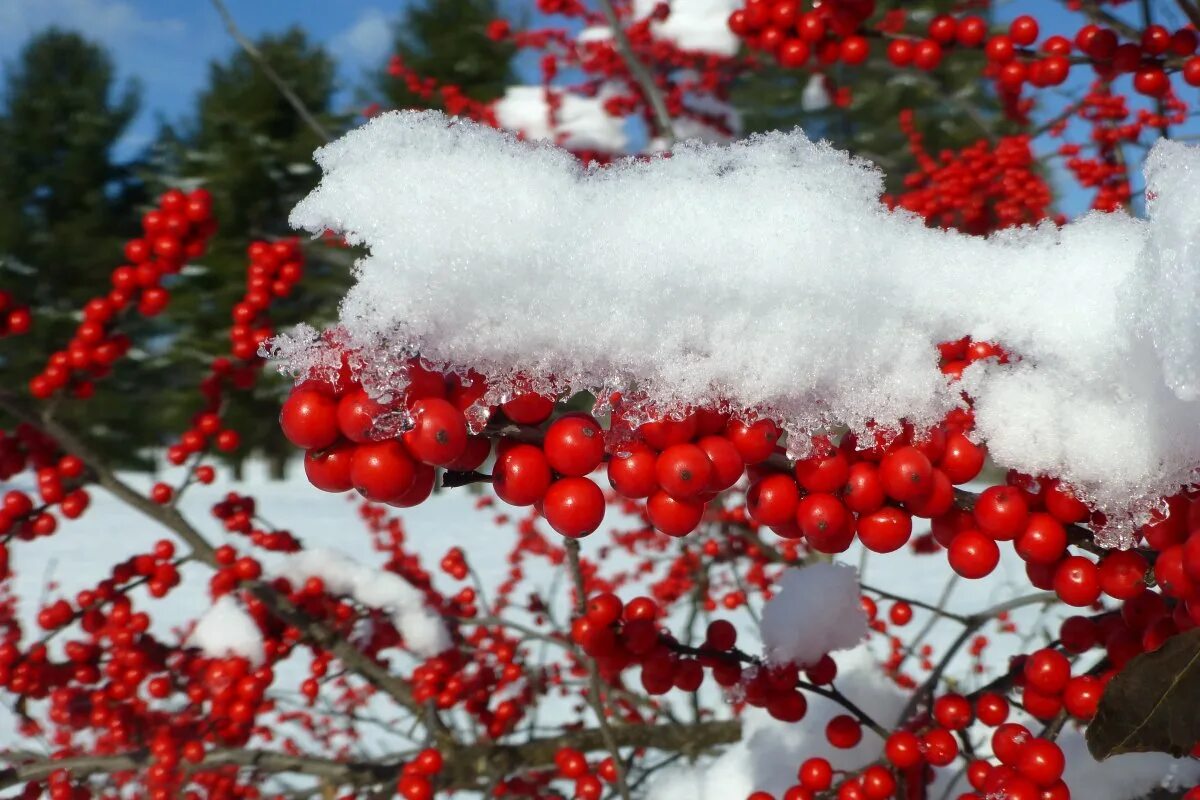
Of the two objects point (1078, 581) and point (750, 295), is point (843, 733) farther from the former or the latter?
point (750, 295)

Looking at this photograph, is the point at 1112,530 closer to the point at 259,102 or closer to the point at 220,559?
the point at 220,559

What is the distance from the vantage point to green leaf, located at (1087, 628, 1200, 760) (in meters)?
0.62

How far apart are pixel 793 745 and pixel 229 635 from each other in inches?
51.1

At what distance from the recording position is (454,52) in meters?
14.9

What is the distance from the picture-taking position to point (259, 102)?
49.8 ft

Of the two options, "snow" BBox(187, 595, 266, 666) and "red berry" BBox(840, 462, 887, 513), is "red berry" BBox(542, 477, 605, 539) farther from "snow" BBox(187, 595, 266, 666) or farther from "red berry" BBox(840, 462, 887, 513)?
"snow" BBox(187, 595, 266, 666)

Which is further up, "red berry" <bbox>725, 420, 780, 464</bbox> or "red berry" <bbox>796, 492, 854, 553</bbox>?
"red berry" <bbox>725, 420, 780, 464</bbox>

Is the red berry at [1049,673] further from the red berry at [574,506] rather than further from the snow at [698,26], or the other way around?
the snow at [698,26]

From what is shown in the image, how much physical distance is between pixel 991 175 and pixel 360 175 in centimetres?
342

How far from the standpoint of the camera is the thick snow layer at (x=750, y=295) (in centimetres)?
56

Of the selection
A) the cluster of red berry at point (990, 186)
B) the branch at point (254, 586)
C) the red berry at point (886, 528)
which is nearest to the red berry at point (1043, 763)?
the red berry at point (886, 528)

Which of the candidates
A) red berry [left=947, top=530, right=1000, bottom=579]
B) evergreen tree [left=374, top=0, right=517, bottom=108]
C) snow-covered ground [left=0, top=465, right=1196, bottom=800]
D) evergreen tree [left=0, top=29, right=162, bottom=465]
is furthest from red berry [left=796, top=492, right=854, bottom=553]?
evergreen tree [left=0, top=29, right=162, bottom=465]

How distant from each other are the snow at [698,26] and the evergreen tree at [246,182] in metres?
9.35

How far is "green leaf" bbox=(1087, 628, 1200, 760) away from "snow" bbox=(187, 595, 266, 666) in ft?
5.77
